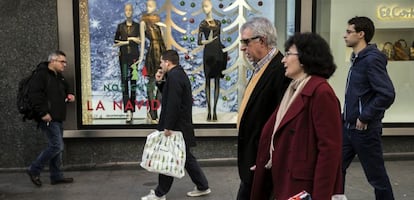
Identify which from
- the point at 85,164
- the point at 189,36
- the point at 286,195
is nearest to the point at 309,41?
the point at 286,195

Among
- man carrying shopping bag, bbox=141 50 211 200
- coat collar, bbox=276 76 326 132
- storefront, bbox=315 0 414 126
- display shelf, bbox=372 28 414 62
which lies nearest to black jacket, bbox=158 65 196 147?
man carrying shopping bag, bbox=141 50 211 200

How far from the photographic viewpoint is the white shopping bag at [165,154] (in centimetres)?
468

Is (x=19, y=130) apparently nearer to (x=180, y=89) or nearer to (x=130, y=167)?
(x=130, y=167)

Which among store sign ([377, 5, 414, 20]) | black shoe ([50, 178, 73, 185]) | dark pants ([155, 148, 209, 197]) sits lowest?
black shoe ([50, 178, 73, 185])

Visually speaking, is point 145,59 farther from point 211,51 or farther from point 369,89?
point 369,89

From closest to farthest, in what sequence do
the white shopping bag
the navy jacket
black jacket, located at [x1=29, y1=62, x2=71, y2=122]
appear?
the navy jacket → the white shopping bag → black jacket, located at [x1=29, y1=62, x2=71, y2=122]

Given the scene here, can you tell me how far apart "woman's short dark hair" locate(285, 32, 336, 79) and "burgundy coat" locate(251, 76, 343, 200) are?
0.17 ft

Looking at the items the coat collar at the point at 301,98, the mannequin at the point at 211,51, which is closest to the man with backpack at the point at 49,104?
the mannequin at the point at 211,51

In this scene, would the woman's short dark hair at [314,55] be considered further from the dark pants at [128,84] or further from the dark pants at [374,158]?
the dark pants at [128,84]

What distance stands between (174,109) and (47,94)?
A: 5.59 feet

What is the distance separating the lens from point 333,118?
253 cm

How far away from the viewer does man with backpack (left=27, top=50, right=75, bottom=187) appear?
5395 mm

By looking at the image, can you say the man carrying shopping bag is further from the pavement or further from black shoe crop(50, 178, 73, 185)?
black shoe crop(50, 178, 73, 185)

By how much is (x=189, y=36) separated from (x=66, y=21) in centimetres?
164
